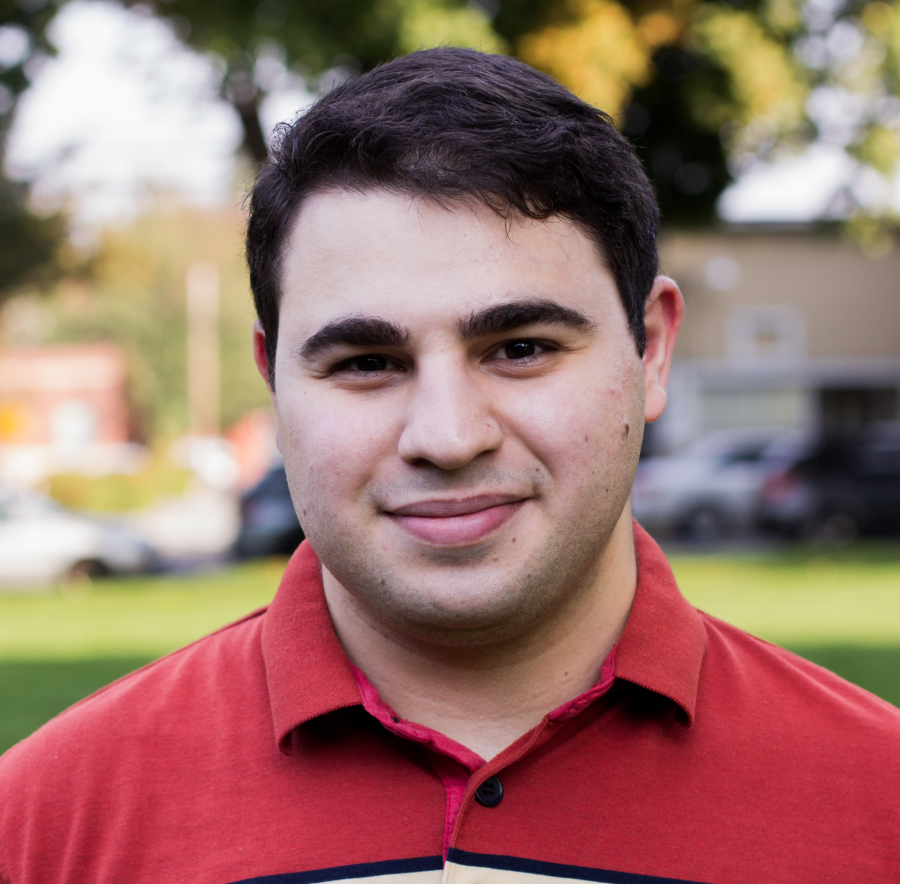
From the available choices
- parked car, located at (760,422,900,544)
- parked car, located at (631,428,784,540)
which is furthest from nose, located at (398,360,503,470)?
parked car, located at (631,428,784,540)

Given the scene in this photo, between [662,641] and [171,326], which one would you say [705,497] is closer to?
→ [662,641]

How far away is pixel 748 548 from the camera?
1759 centimetres

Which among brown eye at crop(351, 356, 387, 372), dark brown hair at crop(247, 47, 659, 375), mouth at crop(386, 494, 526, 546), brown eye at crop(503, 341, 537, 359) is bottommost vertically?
mouth at crop(386, 494, 526, 546)

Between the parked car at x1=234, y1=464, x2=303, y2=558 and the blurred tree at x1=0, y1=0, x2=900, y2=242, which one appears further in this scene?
the parked car at x1=234, y1=464, x2=303, y2=558

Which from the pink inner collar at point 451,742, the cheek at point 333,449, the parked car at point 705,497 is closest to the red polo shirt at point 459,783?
the pink inner collar at point 451,742

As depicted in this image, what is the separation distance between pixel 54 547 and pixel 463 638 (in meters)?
14.5

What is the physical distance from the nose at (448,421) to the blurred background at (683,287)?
2.13 feet

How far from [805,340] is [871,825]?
3119cm

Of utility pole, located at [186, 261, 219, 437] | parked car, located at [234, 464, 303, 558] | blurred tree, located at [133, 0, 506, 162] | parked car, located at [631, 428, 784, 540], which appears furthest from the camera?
utility pole, located at [186, 261, 219, 437]

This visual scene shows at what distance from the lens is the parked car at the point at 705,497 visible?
1984 centimetres

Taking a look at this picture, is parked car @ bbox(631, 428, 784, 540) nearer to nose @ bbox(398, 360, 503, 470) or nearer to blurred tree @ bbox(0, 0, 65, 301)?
blurred tree @ bbox(0, 0, 65, 301)

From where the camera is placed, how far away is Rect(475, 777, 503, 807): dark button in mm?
1612

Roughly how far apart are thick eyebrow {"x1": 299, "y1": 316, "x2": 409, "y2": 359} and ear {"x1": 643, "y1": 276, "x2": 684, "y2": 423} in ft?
1.65

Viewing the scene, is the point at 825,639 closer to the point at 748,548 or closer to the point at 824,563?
the point at 824,563
